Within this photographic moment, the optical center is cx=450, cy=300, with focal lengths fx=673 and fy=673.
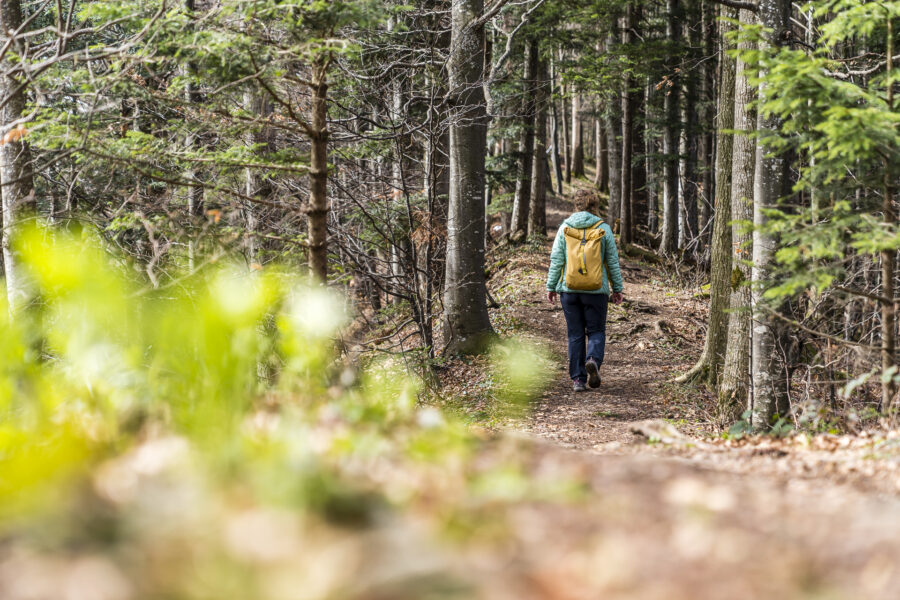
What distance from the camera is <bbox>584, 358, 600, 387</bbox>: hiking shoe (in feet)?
26.5

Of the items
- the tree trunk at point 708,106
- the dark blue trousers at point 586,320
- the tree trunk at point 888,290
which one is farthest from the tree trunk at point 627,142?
the tree trunk at point 888,290

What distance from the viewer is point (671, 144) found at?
18141 mm

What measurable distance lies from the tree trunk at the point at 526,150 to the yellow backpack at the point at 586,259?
29.1ft

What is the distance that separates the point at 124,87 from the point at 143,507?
4400mm

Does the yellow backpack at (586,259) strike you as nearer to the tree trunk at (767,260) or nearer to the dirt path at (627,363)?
the dirt path at (627,363)

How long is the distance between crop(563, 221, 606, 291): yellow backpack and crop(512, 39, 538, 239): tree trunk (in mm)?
8882

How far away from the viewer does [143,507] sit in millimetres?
1907

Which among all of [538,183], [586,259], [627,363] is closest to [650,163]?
[538,183]

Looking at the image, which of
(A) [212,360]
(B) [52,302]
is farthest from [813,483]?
(B) [52,302]

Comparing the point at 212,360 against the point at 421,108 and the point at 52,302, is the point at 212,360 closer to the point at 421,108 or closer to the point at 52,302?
the point at 52,302

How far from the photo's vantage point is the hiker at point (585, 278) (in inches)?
307

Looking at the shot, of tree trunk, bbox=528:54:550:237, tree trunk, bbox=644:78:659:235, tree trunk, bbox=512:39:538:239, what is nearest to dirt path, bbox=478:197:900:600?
tree trunk, bbox=512:39:538:239

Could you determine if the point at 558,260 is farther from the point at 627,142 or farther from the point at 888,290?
the point at 627,142

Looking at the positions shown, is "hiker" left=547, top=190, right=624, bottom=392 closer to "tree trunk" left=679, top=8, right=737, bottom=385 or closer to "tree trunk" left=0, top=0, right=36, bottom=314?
"tree trunk" left=679, top=8, right=737, bottom=385
